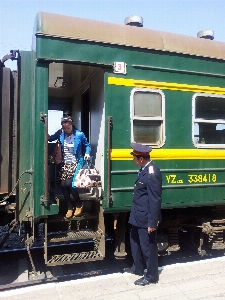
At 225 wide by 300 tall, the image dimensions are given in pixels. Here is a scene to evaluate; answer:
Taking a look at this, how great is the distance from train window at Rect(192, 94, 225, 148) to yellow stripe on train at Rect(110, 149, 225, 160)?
0.11m

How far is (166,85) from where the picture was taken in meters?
4.74

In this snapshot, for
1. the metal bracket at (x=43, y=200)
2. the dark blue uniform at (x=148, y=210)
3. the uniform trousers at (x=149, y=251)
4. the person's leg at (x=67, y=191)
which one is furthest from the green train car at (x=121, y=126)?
the uniform trousers at (x=149, y=251)

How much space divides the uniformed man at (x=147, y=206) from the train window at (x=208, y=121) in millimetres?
1188

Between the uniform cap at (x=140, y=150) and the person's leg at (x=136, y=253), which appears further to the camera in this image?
the person's leg at (x=136, y=253)

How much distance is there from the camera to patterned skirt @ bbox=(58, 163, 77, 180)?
4.54 meters

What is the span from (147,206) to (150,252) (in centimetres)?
64

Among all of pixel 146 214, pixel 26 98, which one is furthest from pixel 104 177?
pixel 26 98

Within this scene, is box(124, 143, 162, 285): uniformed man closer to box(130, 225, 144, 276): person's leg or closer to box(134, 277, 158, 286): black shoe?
box(134, 277, 158, 286): black shoe

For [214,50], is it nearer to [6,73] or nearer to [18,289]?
[6,73]

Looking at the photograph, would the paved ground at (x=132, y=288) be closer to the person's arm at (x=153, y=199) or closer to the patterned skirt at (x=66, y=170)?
the person's arm at (x=153, y=199)

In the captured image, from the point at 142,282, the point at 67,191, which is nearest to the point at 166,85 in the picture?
the point at 67,191

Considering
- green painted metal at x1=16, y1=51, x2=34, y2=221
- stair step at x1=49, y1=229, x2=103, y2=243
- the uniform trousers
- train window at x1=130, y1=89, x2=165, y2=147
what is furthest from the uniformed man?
green painted metal at x1=16, y1=51, x2=34, y2=221

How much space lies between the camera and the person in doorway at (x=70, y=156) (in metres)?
4.50

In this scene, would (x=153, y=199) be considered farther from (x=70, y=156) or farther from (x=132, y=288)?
(x=70, y=156)
